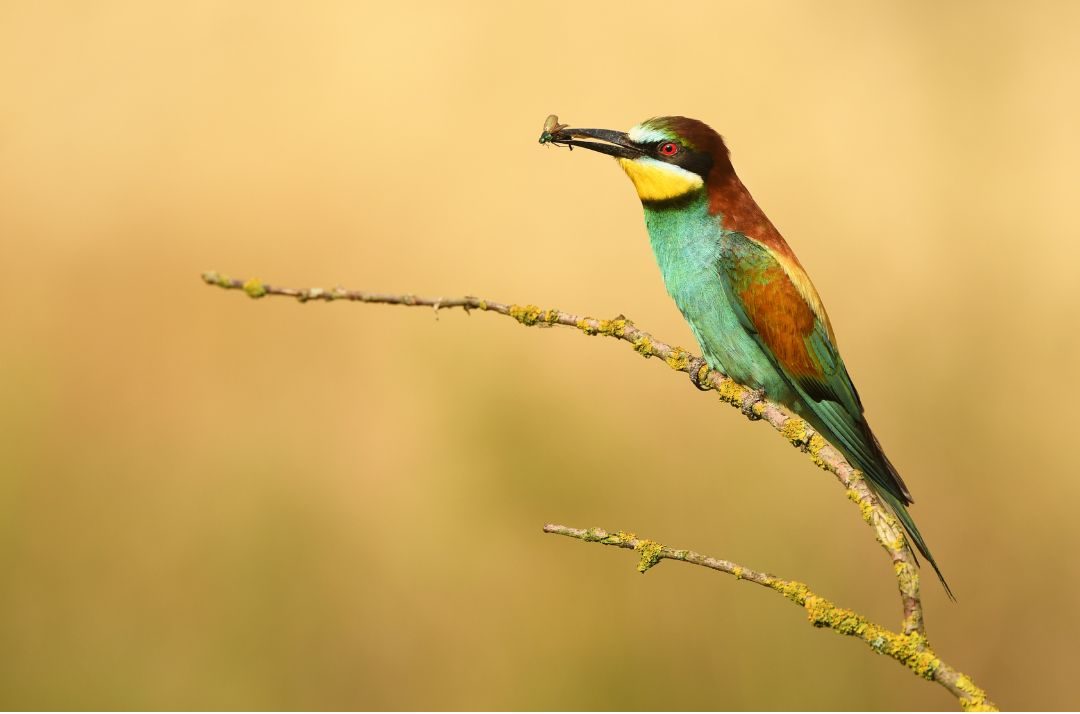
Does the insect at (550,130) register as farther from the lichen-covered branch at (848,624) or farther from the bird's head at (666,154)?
the lichen-covered branch at (848,624)

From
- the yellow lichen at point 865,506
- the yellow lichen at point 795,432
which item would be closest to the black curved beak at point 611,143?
the yellow lichen at point 795,432

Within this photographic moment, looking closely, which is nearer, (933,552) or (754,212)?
(754,212)

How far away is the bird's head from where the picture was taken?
1.77 metres

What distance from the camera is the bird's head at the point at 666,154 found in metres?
1.77

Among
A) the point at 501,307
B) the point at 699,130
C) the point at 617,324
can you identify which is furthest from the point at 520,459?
the point at 501,307

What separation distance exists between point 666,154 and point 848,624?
110 centimetres

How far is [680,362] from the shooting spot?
3.92ft

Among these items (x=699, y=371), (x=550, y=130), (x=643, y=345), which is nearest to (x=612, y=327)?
(x=643, y=345)

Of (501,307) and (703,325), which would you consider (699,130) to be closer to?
(703,325)

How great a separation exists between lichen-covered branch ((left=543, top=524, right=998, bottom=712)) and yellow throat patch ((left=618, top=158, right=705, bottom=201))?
3.35ft

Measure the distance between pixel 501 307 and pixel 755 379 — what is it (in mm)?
997

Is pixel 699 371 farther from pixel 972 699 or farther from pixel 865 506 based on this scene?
pixel 972 699

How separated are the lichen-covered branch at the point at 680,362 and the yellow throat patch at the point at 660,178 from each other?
1.88ft

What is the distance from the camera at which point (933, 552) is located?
95.8 inches
